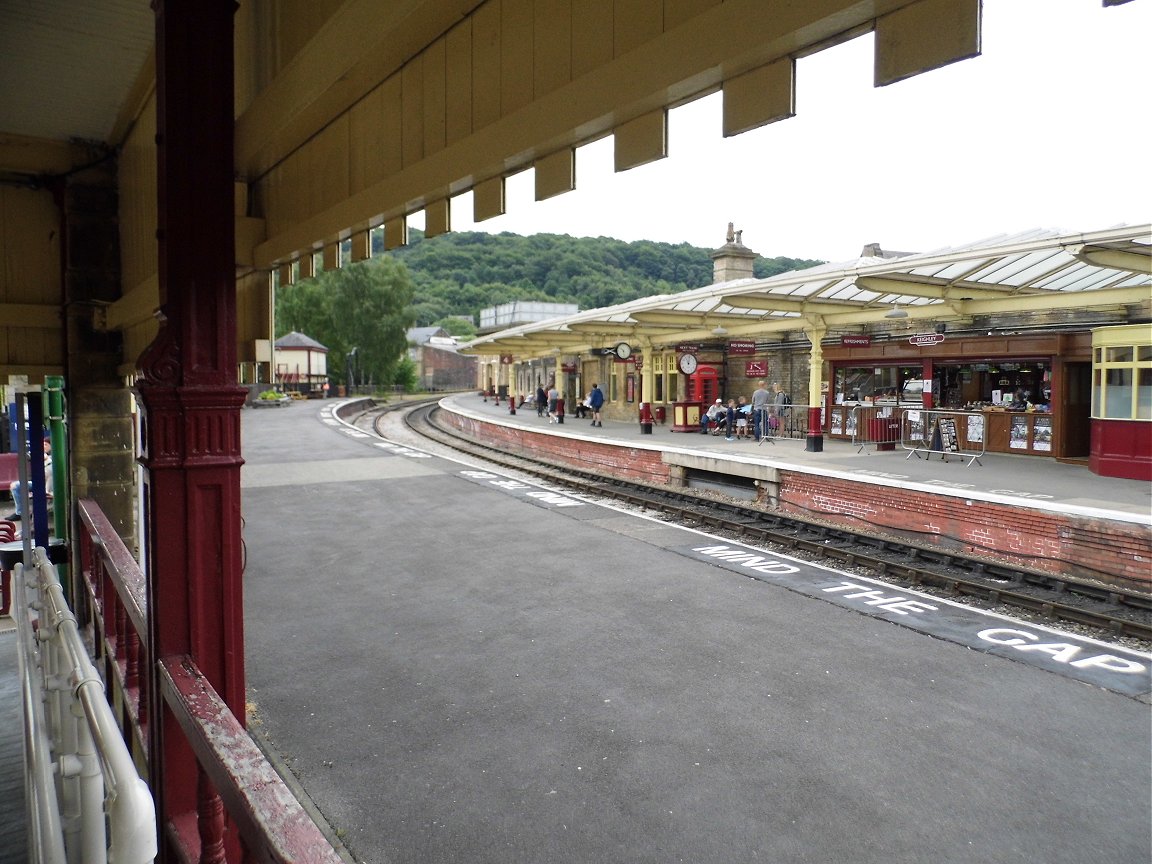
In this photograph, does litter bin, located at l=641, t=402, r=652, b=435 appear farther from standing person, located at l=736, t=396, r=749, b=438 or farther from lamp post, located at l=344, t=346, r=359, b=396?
lamp post, located at l=344, t=346, r=359, b=396

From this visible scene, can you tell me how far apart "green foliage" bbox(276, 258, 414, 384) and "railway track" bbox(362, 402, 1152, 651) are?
43.7 meters

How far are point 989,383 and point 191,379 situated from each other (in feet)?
53.2

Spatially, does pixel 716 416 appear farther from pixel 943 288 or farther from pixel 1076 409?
pixel 1076 409

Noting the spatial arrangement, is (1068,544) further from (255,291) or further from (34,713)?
(34,713)

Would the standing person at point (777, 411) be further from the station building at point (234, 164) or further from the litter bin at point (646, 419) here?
the station building at point (234, 164)

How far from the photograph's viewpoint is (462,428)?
1225 inches

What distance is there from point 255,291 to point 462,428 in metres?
26.8

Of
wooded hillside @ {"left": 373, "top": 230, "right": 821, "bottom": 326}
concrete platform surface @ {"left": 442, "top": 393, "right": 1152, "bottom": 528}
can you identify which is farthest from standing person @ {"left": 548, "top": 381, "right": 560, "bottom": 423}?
wooded hillside @ {"left": 373, "top": 230, "right": 821, "bottom": 326}

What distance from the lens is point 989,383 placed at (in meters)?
15.6

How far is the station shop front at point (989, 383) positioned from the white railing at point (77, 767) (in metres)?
14.9

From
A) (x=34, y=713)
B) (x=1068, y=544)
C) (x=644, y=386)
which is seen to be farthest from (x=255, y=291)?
(x=644, y=386)

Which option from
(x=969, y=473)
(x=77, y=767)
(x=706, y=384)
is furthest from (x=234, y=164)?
(x=706, y=384)

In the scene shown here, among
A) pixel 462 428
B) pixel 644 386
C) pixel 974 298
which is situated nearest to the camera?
pixel 974 298

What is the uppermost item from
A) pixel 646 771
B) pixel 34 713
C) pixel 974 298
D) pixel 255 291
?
pixel 974 298
